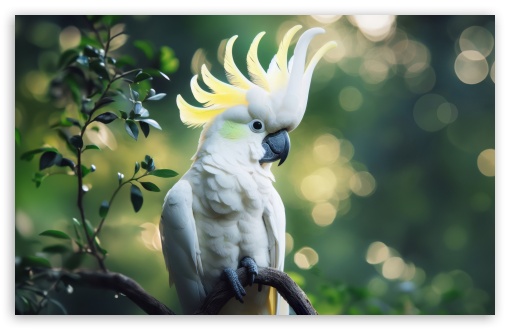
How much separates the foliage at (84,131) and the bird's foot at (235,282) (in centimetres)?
38

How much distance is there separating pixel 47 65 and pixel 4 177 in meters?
0.53

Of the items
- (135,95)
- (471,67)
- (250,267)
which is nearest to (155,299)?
(250,267)

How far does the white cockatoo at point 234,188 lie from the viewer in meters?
1.87

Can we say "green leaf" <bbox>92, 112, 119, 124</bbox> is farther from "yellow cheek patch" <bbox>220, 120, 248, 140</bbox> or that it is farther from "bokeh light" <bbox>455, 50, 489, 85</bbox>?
"bokeh light" <bbox>455, 50, 489, 85</bbox>

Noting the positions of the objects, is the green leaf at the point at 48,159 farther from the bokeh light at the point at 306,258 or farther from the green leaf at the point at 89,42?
the bokeh light at the point at 306,258

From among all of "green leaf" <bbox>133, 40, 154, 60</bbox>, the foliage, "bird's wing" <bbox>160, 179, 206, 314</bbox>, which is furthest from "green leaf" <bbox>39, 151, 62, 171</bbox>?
"green leaf" <bbox>133, 40, 154, 60</bbox>

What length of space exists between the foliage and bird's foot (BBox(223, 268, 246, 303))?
38cm

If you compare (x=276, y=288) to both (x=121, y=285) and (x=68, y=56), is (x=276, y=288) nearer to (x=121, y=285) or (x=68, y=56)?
(x=121, y=285)

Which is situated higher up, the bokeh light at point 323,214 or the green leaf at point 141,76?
the green leaf at point 141,76

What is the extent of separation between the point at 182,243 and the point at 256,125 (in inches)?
18.2

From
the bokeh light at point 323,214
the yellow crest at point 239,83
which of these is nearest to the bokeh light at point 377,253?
the bokeh light at point 323,214

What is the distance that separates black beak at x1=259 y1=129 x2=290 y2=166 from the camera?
6.30ft

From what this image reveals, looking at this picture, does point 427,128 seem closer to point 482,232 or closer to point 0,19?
point 482,232

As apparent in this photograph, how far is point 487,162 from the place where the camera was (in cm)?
229
